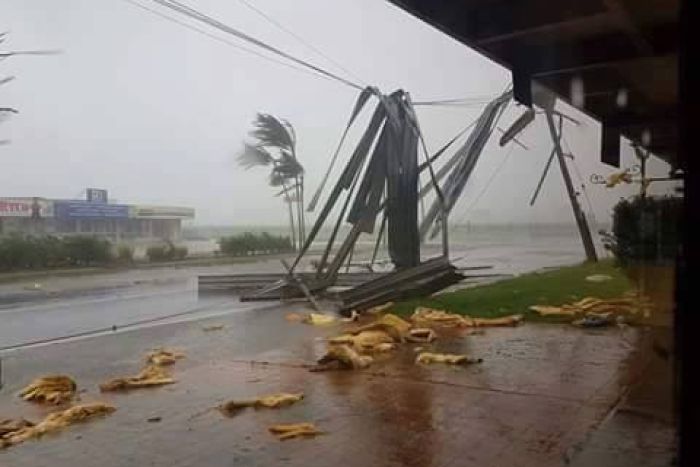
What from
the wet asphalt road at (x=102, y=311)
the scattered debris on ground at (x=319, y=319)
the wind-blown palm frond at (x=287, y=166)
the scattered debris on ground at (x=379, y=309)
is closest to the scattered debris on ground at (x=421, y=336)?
the scattered debris on ground at (x=319, y=319)

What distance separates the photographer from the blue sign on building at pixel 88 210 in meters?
13.8

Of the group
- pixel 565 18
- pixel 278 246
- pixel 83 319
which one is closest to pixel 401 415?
pixel 565 18

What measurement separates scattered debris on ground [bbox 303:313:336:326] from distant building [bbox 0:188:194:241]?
6.06 metres

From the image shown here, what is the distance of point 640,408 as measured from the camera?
4289 mm

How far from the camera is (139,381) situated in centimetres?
565

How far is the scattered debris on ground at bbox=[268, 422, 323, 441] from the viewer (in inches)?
159

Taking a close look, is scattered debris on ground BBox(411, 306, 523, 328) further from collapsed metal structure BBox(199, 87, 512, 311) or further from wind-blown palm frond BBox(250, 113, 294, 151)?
wind-blown palm frond BBox(250, 113, 294, 151)

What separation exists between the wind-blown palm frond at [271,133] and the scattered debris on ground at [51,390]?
12.0m

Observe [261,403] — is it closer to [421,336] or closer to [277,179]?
[421,336]

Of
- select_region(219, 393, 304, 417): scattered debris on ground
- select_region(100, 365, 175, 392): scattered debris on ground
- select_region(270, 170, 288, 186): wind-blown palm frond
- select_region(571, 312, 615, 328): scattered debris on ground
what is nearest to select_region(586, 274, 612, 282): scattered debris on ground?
select_region(571, 312, 615, 328): scattered debris on ground

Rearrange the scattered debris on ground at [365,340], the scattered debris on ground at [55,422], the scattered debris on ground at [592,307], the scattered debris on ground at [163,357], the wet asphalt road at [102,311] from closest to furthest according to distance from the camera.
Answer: the scattered debris on ground at [55,422] < the scattered debris on ground at [163,357] < the scattered debris on ground at [365,340] < the scattered debris on ground at [592,307] < the wet asphalt road at [102,311]

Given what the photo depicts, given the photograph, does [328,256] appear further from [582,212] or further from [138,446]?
[138,446]

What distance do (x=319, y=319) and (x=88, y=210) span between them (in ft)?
25.8

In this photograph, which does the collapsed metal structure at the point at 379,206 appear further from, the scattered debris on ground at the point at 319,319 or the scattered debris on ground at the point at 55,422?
the scattered debris on ground at the point at 55,422
